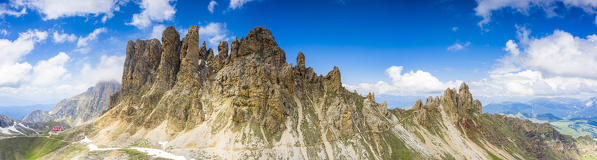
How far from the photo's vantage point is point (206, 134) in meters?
146

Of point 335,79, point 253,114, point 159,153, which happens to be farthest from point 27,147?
point 335,79

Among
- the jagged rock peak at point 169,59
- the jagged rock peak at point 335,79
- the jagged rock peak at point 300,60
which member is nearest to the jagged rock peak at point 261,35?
the jagged rock peak at point 300,60

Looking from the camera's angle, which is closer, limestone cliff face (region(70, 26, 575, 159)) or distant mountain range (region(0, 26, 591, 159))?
distant mountain range (region(0, 26, 591, 159))

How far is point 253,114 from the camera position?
154 m

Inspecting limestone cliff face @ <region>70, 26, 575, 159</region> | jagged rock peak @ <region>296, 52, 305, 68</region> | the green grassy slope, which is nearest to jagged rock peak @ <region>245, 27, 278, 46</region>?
limestone cliff face @ <region>70, 26, 575, 159</region>

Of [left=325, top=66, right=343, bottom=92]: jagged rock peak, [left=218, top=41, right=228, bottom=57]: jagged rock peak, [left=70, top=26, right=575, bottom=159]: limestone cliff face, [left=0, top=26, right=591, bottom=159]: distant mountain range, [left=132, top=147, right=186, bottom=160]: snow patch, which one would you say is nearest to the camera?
[left=132, top=147, right=186, bottom=160]: snow patch

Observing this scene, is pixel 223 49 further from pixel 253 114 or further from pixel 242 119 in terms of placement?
pixel 242 119

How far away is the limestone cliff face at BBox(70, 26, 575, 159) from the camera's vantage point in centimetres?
14538

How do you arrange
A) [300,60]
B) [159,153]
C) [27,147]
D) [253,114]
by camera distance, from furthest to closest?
[300,60]
[253,114]
[27,147]
[159,153]

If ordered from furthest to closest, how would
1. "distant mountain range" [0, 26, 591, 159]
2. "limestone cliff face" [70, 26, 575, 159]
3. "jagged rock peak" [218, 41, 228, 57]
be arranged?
"jagged rock peak" [218, 41, 228, 57] < "limestone cliff face" [70, 26, 575, 159] < "distant mountain range" [0, 26, 591, 159]

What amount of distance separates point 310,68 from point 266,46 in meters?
36.8

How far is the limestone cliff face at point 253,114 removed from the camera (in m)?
145

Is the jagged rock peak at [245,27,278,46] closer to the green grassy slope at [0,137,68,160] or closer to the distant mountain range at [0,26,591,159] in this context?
the distant mountain range at [0,26,591,159]

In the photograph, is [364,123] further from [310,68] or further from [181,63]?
[181,63]
